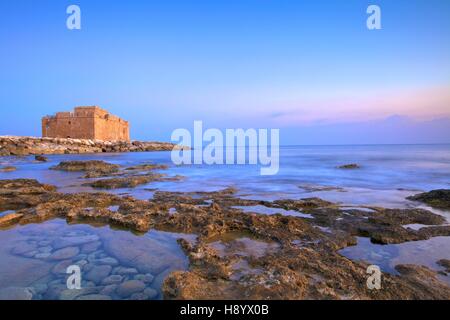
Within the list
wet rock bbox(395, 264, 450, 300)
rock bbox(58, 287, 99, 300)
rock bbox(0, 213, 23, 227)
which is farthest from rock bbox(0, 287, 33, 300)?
wet rock bbox(395, 264, 450, 300)

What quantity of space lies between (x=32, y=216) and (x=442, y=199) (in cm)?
821

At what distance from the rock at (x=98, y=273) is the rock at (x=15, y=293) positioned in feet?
1.51

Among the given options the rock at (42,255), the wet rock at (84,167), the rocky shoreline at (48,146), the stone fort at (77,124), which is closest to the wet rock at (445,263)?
the rock at (42,255)

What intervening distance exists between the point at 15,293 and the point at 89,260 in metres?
0.74

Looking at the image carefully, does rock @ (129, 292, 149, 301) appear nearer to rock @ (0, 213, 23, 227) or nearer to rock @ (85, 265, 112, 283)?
rock @ (85, 265, 112, 283)

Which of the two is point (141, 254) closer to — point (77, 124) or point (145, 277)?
point (145, 277)

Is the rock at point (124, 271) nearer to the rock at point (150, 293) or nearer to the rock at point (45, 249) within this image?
the rock at point (150, 293)

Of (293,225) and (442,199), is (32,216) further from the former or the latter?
(442,199)

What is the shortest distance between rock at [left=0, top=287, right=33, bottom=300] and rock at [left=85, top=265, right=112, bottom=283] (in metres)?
0.46

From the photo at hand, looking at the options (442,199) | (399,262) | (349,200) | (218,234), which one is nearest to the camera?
(399,262)

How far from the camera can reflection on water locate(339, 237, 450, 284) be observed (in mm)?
2988

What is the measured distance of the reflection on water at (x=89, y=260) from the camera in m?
2.39
